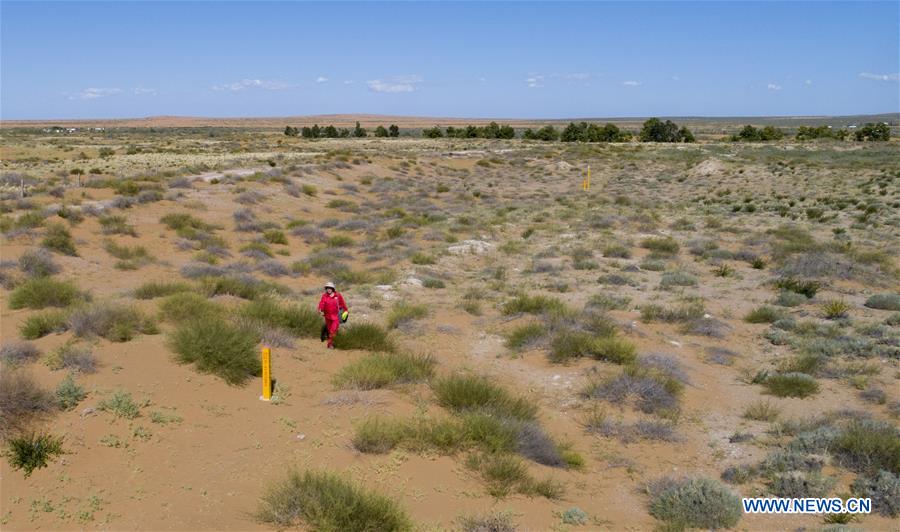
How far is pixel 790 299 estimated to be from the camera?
48.2 feet

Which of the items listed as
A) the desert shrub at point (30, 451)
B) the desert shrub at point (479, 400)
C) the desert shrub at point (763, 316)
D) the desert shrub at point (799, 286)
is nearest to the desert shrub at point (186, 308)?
the desert shrub at point (30, 451)

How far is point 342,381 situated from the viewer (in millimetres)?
8953

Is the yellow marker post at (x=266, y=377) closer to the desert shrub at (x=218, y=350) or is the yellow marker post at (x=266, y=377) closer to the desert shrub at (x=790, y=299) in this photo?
the desert shrub at (x=218, y=350)

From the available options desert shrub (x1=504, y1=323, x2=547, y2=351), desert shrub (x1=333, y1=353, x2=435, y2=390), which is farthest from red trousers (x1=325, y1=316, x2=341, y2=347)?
desert shrub (x1=504, y1=323, x2=547, y2=351)

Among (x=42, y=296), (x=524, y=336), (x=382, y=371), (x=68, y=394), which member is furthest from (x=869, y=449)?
(x=42, y=296)

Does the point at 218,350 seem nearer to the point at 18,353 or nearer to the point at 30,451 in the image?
the point at 18,353

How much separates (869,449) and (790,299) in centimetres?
811

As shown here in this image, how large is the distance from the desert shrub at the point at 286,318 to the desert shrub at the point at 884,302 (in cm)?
1193

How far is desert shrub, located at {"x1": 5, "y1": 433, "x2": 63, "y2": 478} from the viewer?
246 inches

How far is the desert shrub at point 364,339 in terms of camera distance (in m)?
10.8

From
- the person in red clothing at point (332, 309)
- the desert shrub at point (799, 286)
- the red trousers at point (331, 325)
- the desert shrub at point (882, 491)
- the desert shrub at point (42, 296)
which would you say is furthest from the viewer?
the desert shrub at point (799, 286)

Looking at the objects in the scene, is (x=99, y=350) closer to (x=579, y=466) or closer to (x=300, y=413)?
(x=300, y=413)

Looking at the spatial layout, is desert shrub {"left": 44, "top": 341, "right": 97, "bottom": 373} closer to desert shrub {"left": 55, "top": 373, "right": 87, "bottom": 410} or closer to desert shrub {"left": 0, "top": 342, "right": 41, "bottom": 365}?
desert shrub {"left": 0, "top": 342, "right": 41, "bottom": 365}

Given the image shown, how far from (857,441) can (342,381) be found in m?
6.34
